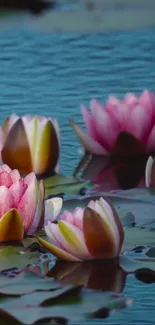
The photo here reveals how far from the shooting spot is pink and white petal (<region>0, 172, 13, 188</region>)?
→ 7.34 ft

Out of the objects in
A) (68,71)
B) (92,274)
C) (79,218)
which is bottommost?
(92,274)

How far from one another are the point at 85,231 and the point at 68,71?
2068mm

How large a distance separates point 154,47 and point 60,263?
2.55 m

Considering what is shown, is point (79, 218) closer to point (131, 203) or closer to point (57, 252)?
point (57, 252)

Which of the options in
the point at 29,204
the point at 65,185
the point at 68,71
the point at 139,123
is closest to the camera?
the point at 29,204


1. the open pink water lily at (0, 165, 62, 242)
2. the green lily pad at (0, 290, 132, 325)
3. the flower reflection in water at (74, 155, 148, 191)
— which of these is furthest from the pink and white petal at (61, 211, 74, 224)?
the flower reflection in water at (74, 155, 148, 191)

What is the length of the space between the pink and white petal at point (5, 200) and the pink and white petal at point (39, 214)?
0.06 meters

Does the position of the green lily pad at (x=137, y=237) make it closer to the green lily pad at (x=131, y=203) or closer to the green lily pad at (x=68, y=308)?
the green lily pad at (x=131, y=203)

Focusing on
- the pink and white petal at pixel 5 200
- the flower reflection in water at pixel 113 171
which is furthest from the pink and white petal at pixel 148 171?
the pink and white petal at pixel 5 200

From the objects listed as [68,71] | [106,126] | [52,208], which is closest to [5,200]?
[52,208]

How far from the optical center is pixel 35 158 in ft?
9.05

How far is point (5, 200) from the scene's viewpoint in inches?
86.1

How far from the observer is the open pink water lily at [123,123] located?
2.82m

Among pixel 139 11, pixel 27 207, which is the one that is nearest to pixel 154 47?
pixel 139 11
